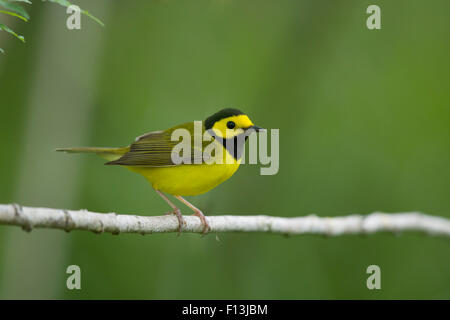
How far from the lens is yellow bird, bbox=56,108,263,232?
396 cm

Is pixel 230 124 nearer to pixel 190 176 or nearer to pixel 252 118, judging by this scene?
pixel 190 176

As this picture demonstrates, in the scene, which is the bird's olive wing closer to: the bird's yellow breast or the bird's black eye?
the bird's yellow breast

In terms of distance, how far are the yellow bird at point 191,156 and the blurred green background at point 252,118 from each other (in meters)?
1.32

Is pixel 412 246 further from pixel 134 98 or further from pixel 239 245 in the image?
pixel 134 98

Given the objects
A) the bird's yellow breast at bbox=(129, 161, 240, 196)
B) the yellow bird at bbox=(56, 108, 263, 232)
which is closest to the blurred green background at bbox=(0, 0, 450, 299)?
the yellow bird at bbox=(56, 108, 263, 232)

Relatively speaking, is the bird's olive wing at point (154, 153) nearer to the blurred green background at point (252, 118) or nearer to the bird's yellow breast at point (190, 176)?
the bird's yellow breast at point (190, 176)

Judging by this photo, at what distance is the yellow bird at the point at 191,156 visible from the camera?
3965 mm

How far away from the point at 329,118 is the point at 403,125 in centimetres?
109

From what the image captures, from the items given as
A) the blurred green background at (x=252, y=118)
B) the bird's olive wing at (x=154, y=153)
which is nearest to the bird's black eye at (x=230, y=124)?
the bird's olive wing at (x=154, y=153)

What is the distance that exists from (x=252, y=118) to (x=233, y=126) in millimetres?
2864

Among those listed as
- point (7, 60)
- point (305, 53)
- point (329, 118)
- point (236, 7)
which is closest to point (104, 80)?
point (7, 60)

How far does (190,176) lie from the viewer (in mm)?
3967

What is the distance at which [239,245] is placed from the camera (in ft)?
21.9

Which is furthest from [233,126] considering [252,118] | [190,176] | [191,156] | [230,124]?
[252,118]
